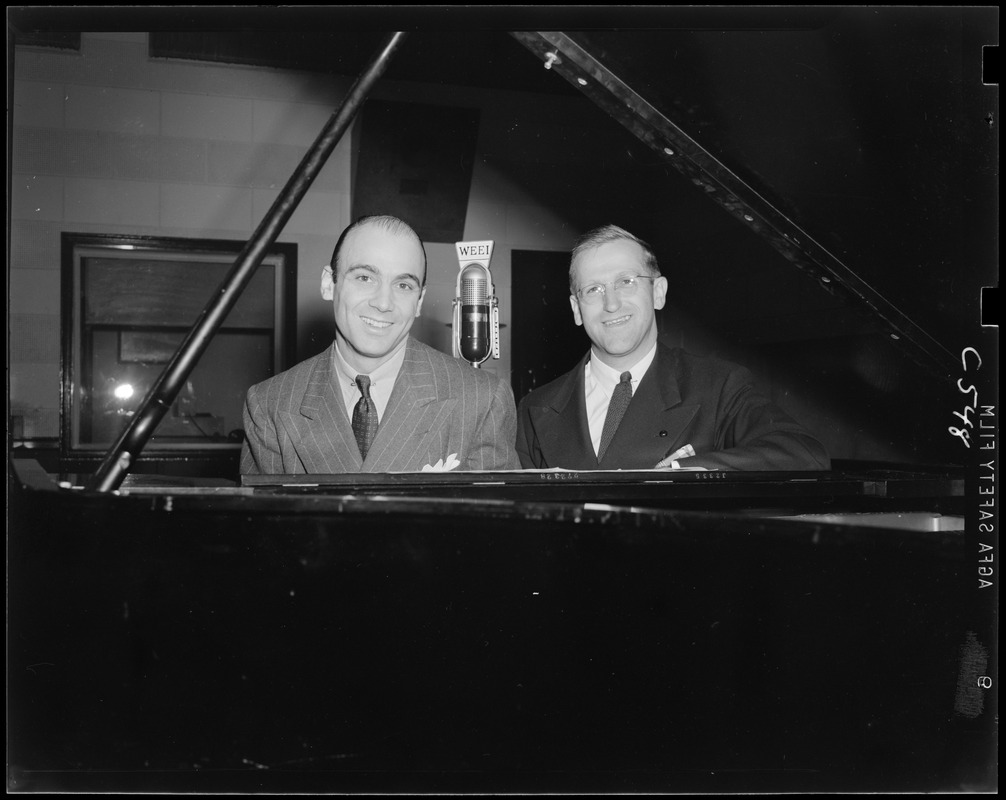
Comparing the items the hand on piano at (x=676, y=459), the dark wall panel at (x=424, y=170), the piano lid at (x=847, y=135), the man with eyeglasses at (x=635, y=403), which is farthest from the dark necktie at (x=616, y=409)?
the dark wall panel at (x=424, y=170)

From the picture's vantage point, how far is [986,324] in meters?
1.71

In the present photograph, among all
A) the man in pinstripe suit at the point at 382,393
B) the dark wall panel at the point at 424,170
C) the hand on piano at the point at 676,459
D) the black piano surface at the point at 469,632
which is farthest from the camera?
the dark wall panel at the point at 424,170

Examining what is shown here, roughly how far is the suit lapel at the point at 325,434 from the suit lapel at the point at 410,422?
0.04 m

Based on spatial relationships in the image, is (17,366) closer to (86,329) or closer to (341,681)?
(86,329)

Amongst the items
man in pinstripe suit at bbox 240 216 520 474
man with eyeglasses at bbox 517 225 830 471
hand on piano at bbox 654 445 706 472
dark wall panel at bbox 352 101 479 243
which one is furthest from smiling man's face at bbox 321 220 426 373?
hand on piano at bbox 654 445 706 472

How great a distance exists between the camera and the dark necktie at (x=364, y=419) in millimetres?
1711

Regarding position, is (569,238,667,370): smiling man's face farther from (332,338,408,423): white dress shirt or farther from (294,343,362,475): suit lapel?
(294,343,362,475): suit lapel

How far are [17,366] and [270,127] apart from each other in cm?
137

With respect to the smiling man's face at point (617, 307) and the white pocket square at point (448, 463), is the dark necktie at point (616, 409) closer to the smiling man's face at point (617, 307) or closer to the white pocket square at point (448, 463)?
the smiling man's face at point (617, 307)

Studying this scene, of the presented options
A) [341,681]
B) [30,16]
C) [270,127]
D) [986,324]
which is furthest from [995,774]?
[270,127]

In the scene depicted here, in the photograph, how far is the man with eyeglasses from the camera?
1.74 meters

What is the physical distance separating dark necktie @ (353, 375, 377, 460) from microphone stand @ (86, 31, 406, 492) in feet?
1.26

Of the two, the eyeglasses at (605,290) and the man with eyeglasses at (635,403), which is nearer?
the man with eyeglasses at (635,403)

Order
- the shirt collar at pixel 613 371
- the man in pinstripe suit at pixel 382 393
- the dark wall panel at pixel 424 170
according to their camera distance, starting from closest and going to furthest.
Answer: the man in pinstripe suit at pixel 382 393, the shirt collar at pixel 613 371, the dark wall panel at pixel 424 170
